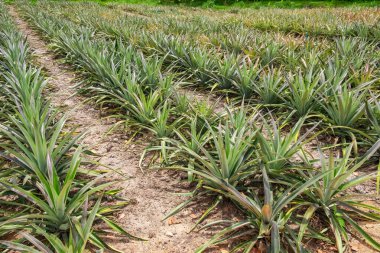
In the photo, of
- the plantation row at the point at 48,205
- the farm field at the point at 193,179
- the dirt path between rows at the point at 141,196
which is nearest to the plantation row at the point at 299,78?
the farm field at the point at 193,179

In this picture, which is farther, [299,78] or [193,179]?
[299,78]

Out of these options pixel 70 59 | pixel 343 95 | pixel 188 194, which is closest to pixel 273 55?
pixel 343 95

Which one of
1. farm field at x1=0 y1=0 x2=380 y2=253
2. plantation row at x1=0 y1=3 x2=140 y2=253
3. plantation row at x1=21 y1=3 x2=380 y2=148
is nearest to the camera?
plantation row at x1=0 y1=3 x2=140 y2=253

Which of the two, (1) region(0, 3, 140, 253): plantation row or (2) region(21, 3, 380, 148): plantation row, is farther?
(2) region(21, 3, 380, 148): plantation row

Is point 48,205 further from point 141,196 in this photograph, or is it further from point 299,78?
point 299,78

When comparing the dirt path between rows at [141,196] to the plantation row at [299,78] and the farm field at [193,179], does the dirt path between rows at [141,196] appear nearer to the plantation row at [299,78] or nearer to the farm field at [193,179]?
the farm field at [193,179]

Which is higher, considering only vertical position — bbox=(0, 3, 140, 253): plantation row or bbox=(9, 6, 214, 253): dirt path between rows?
bbox=(0, 3, 140, 253): plantation row

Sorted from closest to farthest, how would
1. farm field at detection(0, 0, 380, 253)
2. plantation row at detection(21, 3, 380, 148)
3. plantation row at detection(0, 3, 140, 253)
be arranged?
plantation row at detection(0, 3, 140, 253) < farm field at detection(0, 0, 380, 253) < plantation row at detection(21, 3, 380, 148)

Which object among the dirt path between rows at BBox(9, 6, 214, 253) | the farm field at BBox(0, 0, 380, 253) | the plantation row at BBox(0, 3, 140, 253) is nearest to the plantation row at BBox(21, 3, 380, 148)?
the farm field at BBox(0, 0, 380, 253)

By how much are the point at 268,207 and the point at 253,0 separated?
81.6 ft

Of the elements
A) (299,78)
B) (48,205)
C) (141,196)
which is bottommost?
(141,196)

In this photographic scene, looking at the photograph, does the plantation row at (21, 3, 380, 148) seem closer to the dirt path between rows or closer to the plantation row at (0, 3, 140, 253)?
the dirt path between rows

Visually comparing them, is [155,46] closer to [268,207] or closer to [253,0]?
[268,207]

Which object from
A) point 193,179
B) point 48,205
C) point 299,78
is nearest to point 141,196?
point 193,179
